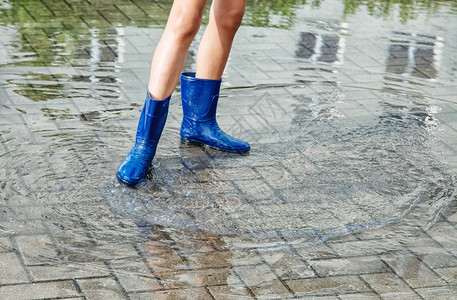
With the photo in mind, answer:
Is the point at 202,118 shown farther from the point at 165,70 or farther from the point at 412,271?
the point at 412,271

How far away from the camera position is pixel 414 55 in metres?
6.03

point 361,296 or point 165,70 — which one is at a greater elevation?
point 165,70

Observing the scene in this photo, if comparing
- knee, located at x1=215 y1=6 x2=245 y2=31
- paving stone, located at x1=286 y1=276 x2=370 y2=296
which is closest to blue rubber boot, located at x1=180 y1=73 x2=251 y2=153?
knee, located at x1=215 y1=6 x2=245 y2=31

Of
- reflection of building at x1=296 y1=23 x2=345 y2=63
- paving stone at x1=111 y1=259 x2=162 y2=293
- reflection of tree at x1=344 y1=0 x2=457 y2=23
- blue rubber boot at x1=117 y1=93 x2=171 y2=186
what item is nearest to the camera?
paving stone at x1=111 y1=259 x2=162 y2=293

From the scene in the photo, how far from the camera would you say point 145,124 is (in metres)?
3.86

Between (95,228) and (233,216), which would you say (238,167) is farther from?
(95,228)

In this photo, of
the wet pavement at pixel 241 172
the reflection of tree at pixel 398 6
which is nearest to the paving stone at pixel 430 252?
the wet pavement at pixel 241 172

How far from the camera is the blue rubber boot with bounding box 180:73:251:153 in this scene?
4.19 m

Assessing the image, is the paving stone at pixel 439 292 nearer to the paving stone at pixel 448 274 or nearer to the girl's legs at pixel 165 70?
the paving stone at pixel 448 274

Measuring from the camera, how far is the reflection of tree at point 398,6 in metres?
7.20

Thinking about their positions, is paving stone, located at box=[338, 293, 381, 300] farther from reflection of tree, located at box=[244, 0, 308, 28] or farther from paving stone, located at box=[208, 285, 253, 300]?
reflection of tree, located at box=[244, 0, 308, 28]

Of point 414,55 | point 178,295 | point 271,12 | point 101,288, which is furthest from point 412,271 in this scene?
point 271,12

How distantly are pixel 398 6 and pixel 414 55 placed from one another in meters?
1.64

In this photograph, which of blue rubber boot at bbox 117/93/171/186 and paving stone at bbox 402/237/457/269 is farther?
blue rubber boot at bbox 117/93/171/186
